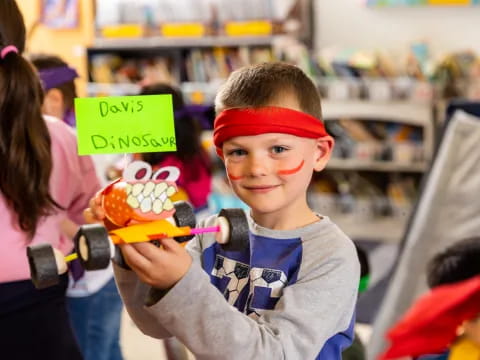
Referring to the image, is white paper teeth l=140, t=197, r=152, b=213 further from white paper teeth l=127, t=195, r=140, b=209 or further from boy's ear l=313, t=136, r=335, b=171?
boy's ear l=313, t=136, r=335, b=171

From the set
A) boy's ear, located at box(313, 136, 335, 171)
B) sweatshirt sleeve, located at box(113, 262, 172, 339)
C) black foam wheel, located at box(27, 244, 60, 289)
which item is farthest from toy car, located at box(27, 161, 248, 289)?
boy's ear, located at box(313, 136, 335, 171)

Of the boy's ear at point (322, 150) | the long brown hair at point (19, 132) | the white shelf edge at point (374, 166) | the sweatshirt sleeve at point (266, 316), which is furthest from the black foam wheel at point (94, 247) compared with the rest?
the white shelf edge at point (374, 166)

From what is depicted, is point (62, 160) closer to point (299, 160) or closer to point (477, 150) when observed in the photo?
point (299, 160)

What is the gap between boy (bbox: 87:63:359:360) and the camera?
36.4 inches

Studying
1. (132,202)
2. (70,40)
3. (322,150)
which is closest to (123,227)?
(132,202)

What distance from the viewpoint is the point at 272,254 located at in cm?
108

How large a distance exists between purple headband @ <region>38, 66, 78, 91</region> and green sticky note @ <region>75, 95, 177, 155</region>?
3.72 ft

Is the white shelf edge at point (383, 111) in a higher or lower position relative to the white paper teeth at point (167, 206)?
lower

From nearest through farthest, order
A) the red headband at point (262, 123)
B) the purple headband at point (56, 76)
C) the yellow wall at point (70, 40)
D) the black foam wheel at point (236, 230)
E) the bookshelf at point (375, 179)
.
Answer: the black foam wheel at point (236, 230) → the red headband at point (262, 123) → the purple headband at point (56, 76) → the yellow wall at point (70, 40) → the bookshelf at point (375, 179)

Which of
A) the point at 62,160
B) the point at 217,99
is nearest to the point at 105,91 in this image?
the point at 62,160

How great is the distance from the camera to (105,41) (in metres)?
5.45

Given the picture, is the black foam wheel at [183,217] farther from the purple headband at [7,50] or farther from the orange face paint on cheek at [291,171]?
the purple headband at [7,50]

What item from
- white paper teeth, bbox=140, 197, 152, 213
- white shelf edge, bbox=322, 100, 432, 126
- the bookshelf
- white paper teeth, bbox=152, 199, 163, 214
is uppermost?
white paper teeth, bbox=140, 197, 152, 213

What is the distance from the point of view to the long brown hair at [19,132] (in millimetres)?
1388
